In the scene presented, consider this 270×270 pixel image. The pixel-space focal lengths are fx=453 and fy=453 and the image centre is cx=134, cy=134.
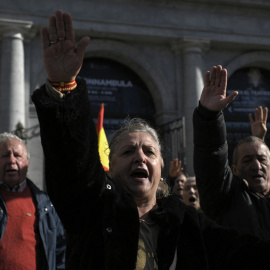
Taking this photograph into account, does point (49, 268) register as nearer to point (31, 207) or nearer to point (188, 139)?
point (31, 207)

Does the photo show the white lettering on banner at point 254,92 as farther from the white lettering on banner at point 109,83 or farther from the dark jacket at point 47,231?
the dark jacket at point 47,231

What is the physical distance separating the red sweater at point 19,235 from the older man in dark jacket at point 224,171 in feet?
4.86

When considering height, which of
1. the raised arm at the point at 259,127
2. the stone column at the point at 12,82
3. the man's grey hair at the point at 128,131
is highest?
the stone column at the point at 12,82

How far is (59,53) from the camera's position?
6.01 ft

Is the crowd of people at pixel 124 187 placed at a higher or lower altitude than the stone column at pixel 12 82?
lower

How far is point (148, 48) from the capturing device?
14164mm

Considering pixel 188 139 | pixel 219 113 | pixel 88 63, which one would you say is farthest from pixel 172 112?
pixel 219 113

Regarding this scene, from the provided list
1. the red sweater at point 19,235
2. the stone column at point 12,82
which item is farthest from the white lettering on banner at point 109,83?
the red sweater at point 19,235

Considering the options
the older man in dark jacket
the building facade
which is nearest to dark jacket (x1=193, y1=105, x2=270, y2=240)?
the older man in dark jacket

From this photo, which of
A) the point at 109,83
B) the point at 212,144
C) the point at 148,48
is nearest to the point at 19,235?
the point at 212,144

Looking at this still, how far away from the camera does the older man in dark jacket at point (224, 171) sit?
2559 millimetres

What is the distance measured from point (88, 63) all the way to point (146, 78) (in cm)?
187

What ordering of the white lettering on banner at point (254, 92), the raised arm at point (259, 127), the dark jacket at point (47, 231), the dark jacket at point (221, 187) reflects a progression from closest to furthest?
the dark jacket at point (221, 187) < the dark jacket at point (47, 231) < the raised arm at point (259, 127) < the white lettering on banner at point (254, 92)

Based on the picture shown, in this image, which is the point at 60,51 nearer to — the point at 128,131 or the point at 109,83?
the point at 128,131
